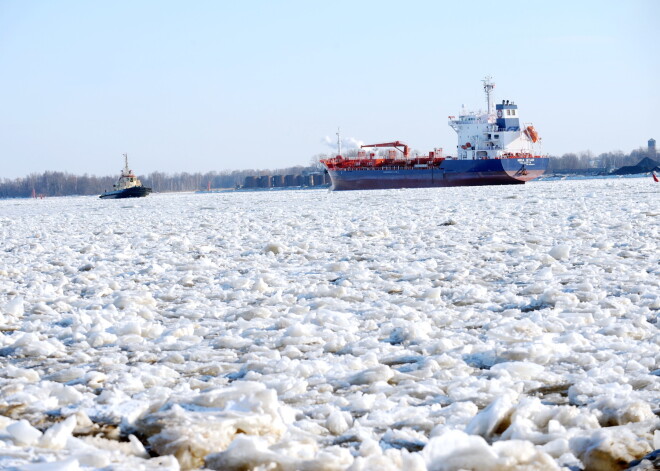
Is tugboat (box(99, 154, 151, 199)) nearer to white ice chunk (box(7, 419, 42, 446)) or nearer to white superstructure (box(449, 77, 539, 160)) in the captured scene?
white superstructure (box(449, 77, 539, 160))

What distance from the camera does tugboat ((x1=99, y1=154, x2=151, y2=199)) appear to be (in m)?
49.6

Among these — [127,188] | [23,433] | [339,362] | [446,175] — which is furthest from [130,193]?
[23,433]

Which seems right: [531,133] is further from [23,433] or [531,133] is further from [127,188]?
[23,433]

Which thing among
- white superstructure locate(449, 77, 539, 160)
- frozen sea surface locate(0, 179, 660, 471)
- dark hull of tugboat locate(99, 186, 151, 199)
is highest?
white superstructure locate(449, 77, 539, 160)

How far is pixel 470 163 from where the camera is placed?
43594 millimetres

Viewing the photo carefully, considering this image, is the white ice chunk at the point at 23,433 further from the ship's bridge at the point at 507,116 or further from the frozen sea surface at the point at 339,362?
the ship's bridge at the point at 507,116

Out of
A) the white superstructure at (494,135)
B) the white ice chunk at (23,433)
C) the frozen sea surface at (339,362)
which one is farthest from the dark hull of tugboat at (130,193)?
the white ice chunk at (23,433)

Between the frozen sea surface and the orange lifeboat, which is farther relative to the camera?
the orange lifeboat

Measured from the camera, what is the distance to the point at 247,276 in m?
5.89

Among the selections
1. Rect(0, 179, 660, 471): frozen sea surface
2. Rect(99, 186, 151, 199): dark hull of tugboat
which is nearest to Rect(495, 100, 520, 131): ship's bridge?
Rect(99, 186, 151, 199): dark hull of tugboat

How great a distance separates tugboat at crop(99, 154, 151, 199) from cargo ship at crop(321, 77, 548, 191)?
14.2m

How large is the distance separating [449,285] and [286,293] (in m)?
1.23

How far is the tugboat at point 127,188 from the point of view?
4962 centimetres

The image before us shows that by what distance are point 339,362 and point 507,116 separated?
4652 centimetres
